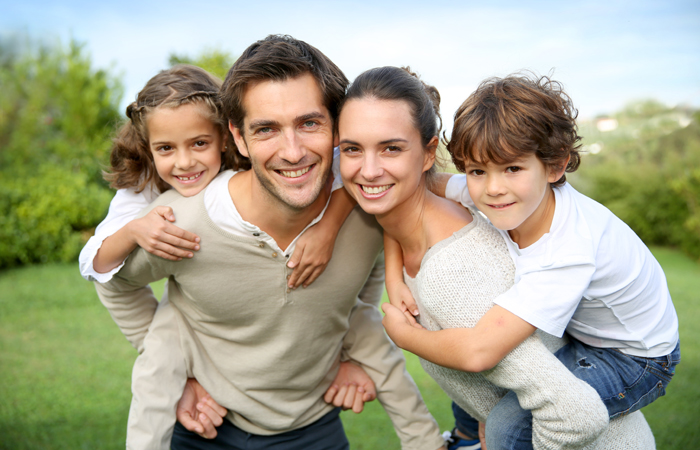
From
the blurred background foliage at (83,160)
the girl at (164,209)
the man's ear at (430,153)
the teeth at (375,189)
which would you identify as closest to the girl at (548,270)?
the man's ear at (430,153)

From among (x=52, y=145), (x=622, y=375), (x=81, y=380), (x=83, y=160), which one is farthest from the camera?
(x=52, y=145)

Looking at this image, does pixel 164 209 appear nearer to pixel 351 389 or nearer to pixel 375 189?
pixel 375 189

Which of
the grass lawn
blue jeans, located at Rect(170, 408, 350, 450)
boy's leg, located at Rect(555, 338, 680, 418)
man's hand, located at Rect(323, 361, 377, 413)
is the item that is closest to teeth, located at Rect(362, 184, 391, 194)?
boy's leg, located at Rect(555, 338, 680, 418)

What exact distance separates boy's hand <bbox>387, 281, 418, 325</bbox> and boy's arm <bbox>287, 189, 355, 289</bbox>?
0.36 metres

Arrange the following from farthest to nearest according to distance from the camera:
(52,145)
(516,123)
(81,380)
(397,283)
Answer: (52,145) < (81,380) < (397,283) < (516,123)

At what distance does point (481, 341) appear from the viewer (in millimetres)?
1959

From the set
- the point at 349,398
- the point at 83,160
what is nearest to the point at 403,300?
the point at 349,398

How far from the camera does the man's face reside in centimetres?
239

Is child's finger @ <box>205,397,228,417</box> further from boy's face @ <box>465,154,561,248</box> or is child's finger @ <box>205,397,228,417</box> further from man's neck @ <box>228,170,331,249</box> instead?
boy's face @ <box>465,154,561,248</box>

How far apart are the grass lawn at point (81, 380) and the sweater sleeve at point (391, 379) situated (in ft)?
5.52

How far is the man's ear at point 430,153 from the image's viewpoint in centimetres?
242

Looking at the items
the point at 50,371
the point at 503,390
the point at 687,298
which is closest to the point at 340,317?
the point at 503,390

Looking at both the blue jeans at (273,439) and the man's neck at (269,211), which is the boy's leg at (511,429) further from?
the man's neck at (269,211)

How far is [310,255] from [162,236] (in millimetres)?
661
